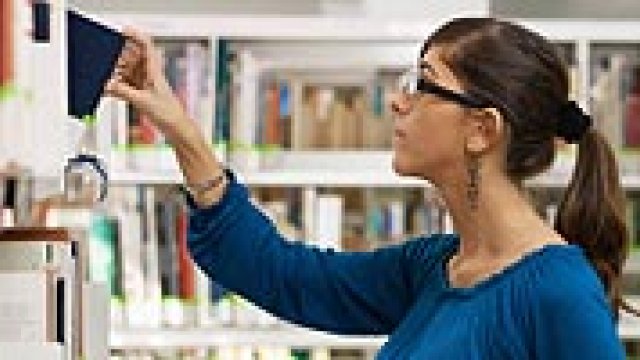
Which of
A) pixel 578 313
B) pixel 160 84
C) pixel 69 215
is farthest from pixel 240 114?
pixel 578 313

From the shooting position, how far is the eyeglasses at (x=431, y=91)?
1579 mm

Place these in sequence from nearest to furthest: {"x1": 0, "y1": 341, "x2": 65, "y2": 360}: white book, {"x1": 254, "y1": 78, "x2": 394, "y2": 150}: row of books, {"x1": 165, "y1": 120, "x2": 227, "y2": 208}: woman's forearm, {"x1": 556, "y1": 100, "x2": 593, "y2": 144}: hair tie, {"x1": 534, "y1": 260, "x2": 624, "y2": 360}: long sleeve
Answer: {"x1": 0, "y1": 341, "x2": 65, "y2": 360}: white book, {"x1": 534, "y1": 260, "x2": 624, "y2": 360}: long sleeve, {"x1": 556, "y1": 100, "x2": 593, "y2": 144}: hair tie, {"x1": 165, "y1": 120, "x2": 227, "y2": 208}: woman's forearm, {"x1": 254, "y1": 78, "x2": 394, "y2": 150}: row of books

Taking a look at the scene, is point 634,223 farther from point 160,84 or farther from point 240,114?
point 160,84

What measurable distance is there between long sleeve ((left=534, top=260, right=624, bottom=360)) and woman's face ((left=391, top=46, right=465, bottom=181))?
229 millimetres

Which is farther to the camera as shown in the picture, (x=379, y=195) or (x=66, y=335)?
(x=379, y=195)

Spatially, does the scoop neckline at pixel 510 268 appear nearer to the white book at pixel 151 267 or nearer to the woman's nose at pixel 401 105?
the woman's nose at pixel 401 105

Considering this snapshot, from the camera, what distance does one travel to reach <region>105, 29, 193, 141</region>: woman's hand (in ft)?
5.52

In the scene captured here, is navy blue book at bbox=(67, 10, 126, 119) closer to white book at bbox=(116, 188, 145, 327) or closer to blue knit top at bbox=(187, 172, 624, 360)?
blue knit top at bbox=(187, 172, 624, 360)

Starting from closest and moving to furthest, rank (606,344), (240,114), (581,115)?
1. (606,344)
2. (581,115)
3. (240,114)

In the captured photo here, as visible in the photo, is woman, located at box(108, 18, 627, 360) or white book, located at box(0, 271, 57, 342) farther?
woman, located at box(108, 18, 627, 360)

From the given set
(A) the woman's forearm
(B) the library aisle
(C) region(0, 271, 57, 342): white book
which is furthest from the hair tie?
(B) the library aisle

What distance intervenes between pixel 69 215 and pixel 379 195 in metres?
1.05

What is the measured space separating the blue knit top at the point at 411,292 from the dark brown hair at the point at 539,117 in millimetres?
139

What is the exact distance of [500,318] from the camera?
150 cm
